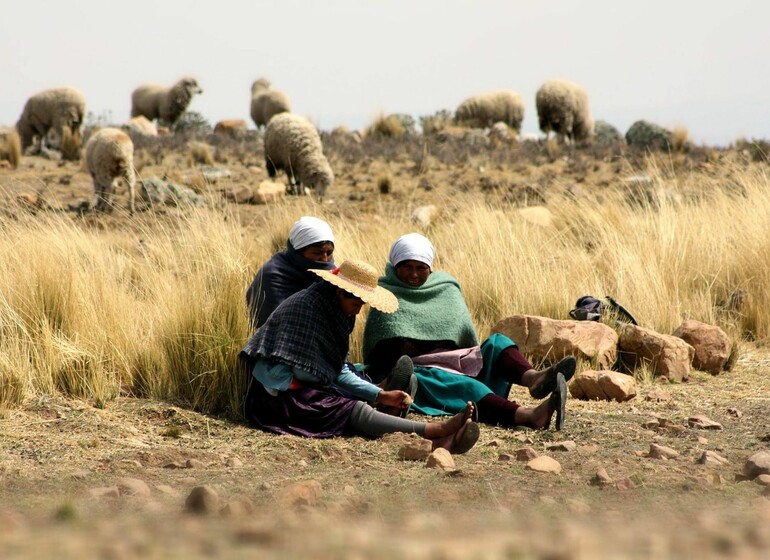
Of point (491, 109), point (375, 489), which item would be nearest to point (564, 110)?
point (491, 109)

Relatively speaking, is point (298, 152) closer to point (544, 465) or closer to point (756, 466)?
point (544, 465)

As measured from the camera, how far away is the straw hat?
494cm

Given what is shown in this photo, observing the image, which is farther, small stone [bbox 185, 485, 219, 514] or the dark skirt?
the dark skirt

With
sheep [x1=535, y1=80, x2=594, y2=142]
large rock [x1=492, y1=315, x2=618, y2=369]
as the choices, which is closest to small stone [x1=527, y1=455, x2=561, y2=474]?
large rock [x1=492, y1=315, x2=618, y2=369]

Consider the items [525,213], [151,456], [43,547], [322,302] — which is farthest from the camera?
[525,213]

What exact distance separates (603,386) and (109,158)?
10642mm

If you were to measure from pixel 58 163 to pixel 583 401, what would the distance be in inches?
623

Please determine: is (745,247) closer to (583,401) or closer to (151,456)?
(583,401)

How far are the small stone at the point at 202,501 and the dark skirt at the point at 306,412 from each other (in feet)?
6.05

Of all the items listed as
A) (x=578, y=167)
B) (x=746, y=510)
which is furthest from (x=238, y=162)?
(x=746, y=510)

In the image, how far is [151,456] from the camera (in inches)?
173

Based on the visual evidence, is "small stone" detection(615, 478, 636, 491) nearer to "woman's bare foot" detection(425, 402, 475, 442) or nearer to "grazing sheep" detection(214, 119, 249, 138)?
"woman's bare foot" detection(425, 402, 475, 442)

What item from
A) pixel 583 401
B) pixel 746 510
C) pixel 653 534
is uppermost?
pixel 653 534

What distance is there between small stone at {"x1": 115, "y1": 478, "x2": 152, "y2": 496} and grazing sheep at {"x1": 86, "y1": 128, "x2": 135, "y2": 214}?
453 inches
